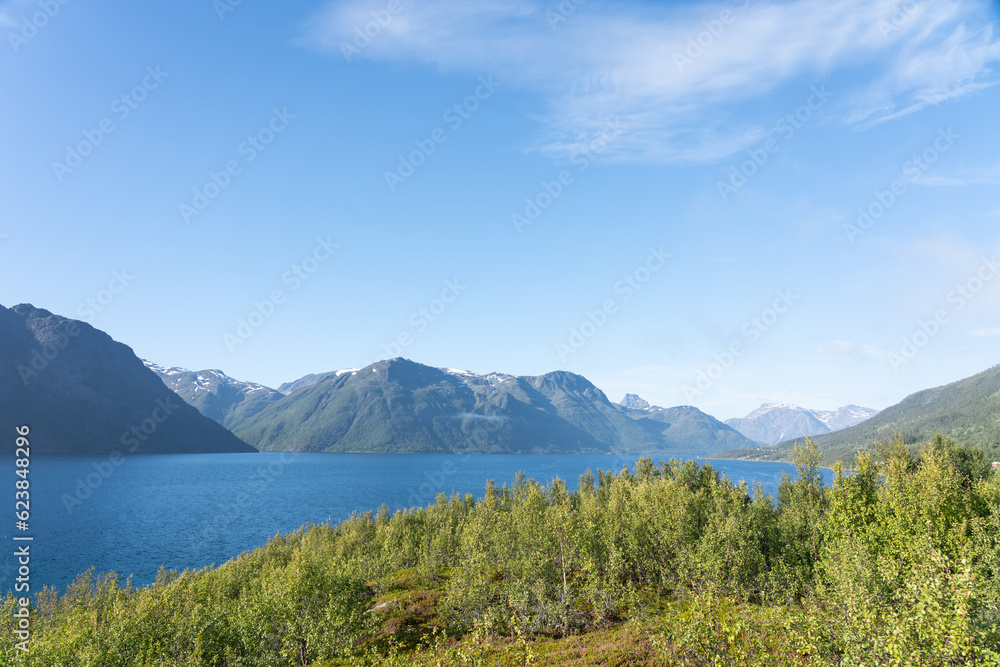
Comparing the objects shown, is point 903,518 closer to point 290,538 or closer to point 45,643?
point 45,643

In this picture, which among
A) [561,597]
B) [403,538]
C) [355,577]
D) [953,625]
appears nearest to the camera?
[953,625]

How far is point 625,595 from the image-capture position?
5338 centimetres

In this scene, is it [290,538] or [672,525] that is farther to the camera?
[290,538]

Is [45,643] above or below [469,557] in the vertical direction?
→ above

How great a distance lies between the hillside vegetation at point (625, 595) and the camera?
21.0 meters

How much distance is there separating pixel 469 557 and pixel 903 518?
51.4 m

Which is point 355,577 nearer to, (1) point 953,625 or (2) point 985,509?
(1) point 953,625

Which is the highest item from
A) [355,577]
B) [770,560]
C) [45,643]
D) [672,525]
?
[45,643]

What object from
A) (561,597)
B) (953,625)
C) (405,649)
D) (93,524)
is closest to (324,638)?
(405,649)

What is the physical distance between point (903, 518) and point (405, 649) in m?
58.1

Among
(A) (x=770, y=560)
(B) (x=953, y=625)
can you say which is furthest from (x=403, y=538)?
(B) (x=953, y=625)

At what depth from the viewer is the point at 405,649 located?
2024 inches

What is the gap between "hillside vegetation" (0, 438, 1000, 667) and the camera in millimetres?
21047

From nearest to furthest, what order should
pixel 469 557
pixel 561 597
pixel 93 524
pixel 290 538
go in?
pixel 561 597 → pixel 469 557 → pixel 290 538 → pixel 93 524
